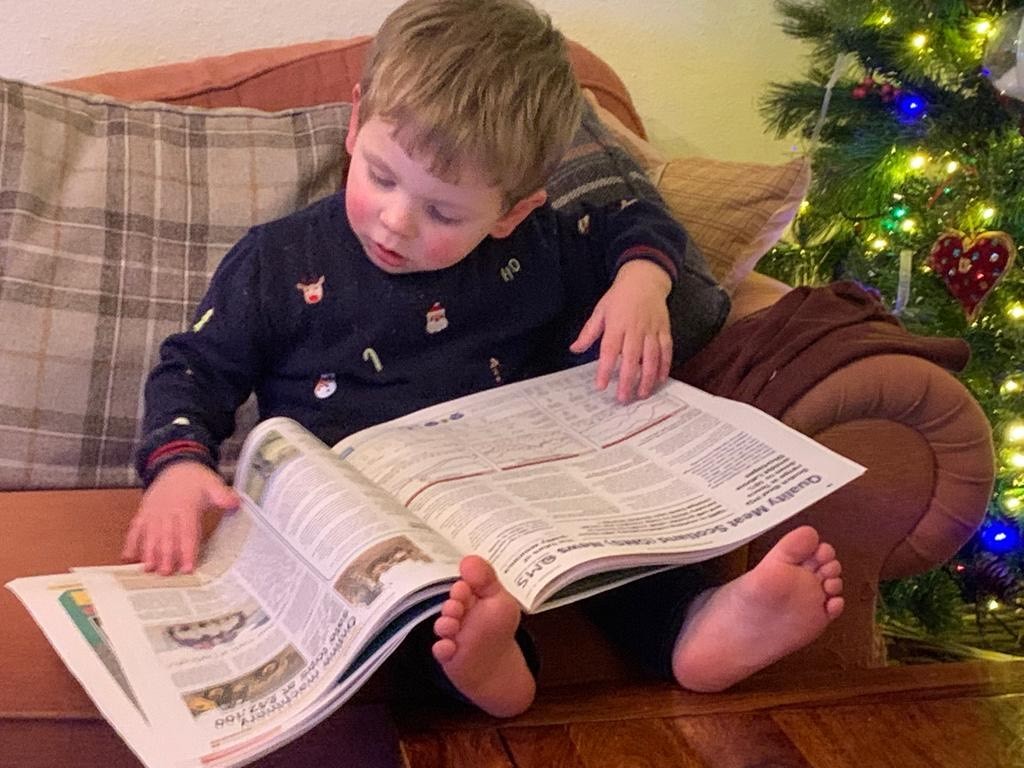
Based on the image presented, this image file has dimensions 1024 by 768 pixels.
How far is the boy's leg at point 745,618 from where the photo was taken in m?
0.69

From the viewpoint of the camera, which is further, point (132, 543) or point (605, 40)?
point (605, 40)

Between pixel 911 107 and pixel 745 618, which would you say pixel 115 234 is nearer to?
pixel 745 618

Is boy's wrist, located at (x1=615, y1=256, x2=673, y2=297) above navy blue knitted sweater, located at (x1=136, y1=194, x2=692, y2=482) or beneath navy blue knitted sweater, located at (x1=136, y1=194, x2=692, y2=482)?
above

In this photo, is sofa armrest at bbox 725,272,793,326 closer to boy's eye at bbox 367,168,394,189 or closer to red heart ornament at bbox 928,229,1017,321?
red heart ornament at bbox 928,229,1017,321

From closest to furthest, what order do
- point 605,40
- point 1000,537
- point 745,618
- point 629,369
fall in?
point 745,618, point 629,369, point 1000,537, point 605,40

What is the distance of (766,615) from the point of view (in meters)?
0.70

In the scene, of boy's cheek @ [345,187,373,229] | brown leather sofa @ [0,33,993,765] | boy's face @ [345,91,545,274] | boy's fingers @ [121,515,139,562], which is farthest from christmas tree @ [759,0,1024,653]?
boy's fingers @ [121,515,139,562]

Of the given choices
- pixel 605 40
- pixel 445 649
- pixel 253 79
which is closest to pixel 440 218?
pixel 445 649

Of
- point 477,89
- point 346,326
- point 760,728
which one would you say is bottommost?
point 760,728

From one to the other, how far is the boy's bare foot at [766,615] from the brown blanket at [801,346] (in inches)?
7.6

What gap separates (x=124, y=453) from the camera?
1.08 meters

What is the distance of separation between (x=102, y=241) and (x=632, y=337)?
59 centimetres

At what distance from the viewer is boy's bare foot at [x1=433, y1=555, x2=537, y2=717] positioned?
603 mm

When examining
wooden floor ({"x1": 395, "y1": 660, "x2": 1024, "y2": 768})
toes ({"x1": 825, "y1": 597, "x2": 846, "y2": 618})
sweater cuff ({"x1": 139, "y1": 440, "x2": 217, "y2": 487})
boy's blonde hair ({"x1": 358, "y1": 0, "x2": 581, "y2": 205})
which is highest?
boy's blonde hair ({"x1": 358, "y1": 0, "x2": 581, "y2": 205})
